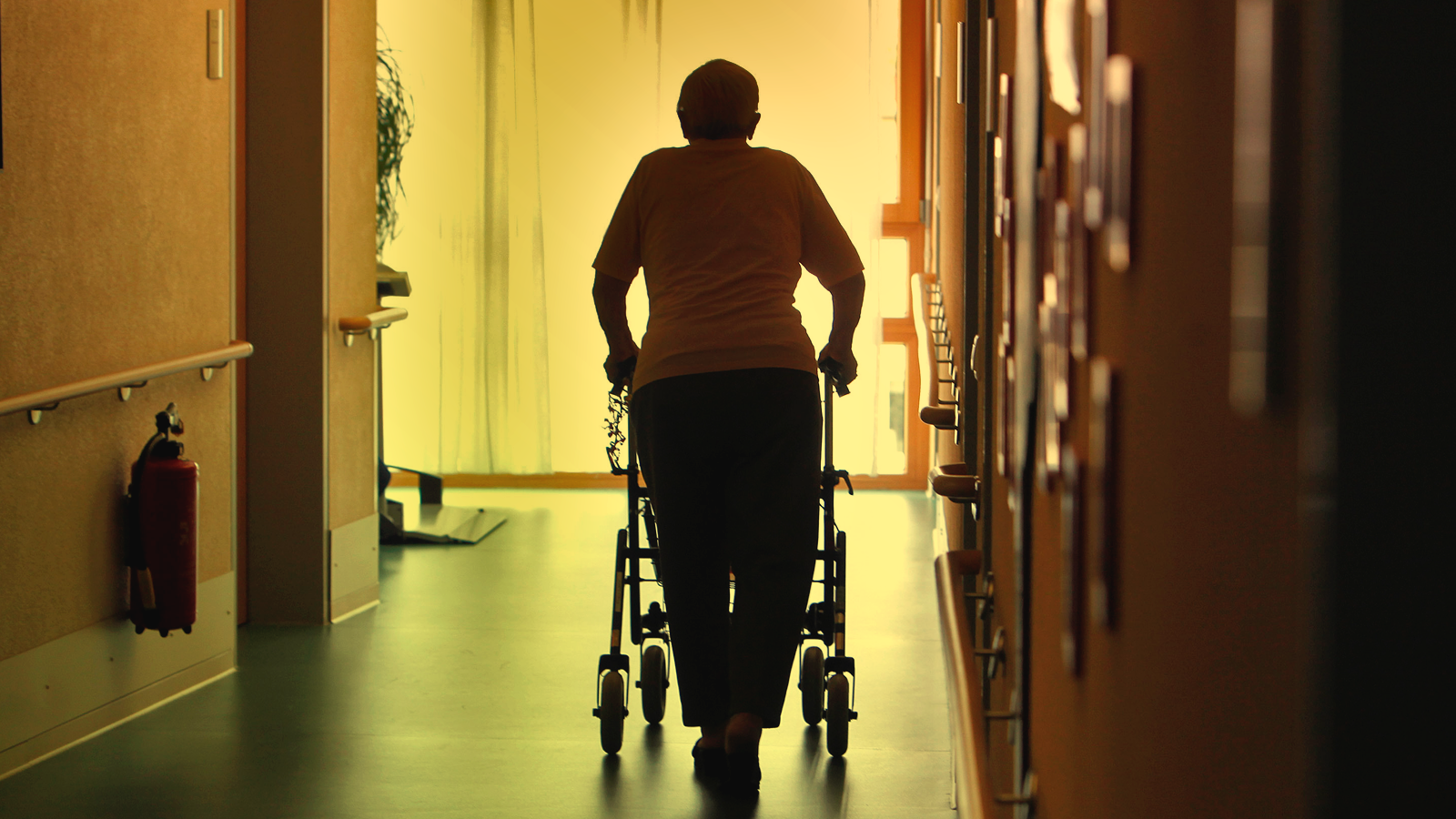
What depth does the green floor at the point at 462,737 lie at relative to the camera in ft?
8.23

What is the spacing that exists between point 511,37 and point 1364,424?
22.2ft

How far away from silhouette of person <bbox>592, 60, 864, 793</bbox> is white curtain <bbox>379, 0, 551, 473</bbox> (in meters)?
4.27

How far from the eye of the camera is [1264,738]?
40 cm

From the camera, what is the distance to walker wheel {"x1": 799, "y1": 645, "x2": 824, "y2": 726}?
116 inches

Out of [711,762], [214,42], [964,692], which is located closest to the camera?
[964,692]

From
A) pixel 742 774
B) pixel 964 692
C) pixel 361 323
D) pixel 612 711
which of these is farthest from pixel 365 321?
pixel 964 692

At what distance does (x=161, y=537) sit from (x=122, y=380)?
39cm

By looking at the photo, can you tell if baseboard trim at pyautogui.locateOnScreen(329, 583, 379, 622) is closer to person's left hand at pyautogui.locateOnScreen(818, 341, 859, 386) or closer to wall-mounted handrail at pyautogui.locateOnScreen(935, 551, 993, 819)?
person's left hand at pyautogui.locateOnScreen(818, 341, 859, 386)

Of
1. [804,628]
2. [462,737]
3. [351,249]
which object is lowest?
[462,737]

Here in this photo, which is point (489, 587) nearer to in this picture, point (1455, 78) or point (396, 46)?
point (396, 46)

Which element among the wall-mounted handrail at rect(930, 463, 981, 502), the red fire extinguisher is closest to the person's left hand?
the wall-mounted handrail at rect(930, 463, 981, 502)

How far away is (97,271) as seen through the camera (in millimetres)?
2889

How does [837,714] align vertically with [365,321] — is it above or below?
below

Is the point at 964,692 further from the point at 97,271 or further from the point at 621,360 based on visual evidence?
the point at 97,271
